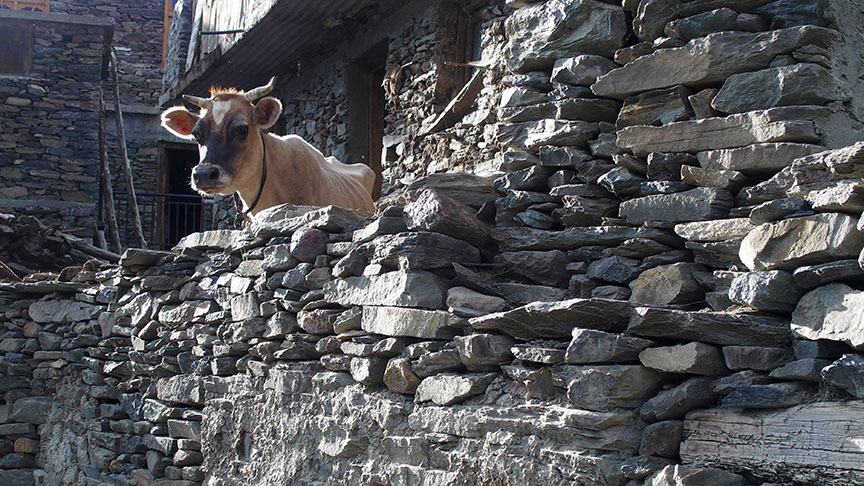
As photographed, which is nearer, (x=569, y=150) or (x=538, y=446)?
(x=538, y=446)

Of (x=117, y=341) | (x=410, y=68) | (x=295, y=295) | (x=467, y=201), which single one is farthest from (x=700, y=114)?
(x=410, y=68)

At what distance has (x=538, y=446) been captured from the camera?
10.1 ft

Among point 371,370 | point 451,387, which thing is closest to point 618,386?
point 451,387

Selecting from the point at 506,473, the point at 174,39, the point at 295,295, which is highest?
the point at 174,39

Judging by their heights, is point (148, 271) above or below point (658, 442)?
above

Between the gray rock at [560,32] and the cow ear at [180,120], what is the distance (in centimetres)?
390

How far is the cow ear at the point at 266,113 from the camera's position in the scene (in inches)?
277

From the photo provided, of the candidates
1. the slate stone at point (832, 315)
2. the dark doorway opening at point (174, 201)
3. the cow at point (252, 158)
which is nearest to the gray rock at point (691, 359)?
the slate stone at point (832, 315)

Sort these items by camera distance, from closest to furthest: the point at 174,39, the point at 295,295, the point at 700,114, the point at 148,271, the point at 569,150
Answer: the point at 700,114 < the point at 569,150 < the point at 295,295 < the point at 148,271 < the point at 174,39

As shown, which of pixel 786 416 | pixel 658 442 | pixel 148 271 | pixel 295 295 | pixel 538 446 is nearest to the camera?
pixel 786 416

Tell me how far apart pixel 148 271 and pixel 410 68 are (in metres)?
3.60

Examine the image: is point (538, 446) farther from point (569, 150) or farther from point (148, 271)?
point (148, 271)

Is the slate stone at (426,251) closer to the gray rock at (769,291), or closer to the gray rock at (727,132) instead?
the gray rock at (727,132)

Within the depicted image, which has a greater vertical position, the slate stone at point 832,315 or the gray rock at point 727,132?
the gray rock at point 727,132
